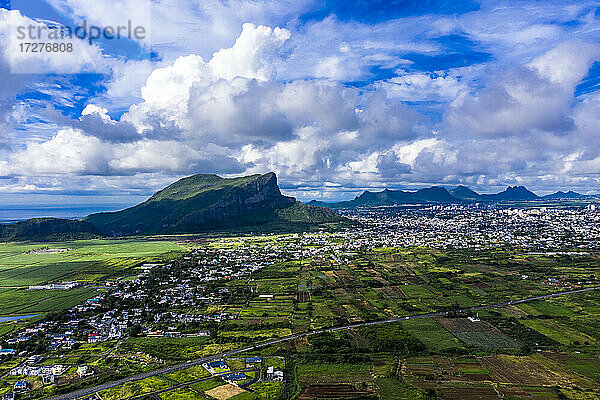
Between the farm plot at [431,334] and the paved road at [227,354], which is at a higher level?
the paved road at [227,354]

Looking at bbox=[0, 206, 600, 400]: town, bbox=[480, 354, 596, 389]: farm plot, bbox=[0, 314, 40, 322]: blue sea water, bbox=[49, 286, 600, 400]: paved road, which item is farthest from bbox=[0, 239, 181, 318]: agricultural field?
bbox=[480, 354, 596, 389]: farm plot

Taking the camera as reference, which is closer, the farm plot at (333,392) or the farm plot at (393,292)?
the farm plot at (333,392)

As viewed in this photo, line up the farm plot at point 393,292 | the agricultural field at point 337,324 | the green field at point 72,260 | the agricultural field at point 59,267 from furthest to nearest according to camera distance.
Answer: the green field at point 72,260 → the farm plot at point 393,292 → the agricultural field at point 59,267 → the agricultural field at point 337,324

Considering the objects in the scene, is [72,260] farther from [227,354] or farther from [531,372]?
[531,372]

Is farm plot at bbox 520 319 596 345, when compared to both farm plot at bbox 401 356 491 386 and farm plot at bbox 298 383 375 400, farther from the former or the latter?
farm plot at bbox 298 383 375 400

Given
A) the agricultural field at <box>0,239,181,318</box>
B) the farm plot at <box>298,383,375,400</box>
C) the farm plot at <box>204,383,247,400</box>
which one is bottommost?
the farm plot at <box>298,383,375,400</box>

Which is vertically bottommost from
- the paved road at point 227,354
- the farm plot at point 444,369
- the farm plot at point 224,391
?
the farm plot at point 444,369

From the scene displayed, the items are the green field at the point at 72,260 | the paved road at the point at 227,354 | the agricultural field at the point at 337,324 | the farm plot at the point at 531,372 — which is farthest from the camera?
the green field at the point at 72,260

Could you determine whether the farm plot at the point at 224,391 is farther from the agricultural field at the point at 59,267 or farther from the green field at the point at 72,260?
the green field at the point at 72,260

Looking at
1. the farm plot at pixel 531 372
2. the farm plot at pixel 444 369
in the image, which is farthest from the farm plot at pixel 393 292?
the farm plot at pixel 531 372

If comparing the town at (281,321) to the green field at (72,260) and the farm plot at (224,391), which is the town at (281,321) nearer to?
the farm plot at (224,391)
